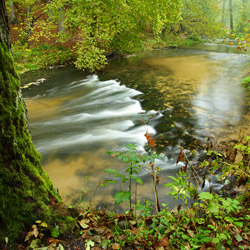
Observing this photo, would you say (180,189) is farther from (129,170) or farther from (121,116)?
(121,116)

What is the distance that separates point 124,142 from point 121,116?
2151 millimetres

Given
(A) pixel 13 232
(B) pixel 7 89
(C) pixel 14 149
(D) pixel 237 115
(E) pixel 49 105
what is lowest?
(D) pixel 237 115

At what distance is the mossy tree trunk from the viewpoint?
177 centimetres

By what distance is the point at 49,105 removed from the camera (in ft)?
30.4

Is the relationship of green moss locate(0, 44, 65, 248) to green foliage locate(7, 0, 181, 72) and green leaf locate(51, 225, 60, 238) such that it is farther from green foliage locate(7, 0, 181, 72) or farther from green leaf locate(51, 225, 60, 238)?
green foliage locate(7, 0, 181, 72)

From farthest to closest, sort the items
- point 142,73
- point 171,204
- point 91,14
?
point 142,73, point 91,14, point 171,204

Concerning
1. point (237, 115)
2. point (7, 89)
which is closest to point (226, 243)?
point (7, 89)

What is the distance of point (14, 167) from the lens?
1.86 meters

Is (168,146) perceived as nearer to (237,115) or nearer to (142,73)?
(237,115)

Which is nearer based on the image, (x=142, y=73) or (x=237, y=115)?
(x=237, y=115)

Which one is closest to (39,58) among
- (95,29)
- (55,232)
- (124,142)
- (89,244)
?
(95,29)

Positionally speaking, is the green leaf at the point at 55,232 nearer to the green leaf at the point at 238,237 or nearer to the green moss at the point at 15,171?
the green moss at the point at 15,171

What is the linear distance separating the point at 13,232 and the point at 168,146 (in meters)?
4.23

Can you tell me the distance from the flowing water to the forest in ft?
0.14
